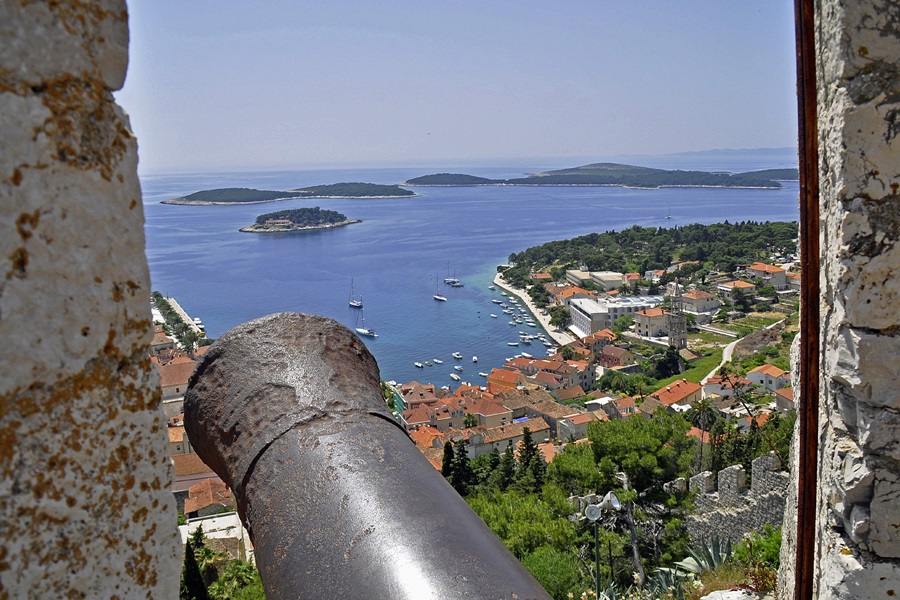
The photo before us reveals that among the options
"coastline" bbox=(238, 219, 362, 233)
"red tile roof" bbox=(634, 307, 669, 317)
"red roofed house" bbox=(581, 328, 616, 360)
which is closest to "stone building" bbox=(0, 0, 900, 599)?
"red roofed house" bbox=(581, 328, 616, 360)

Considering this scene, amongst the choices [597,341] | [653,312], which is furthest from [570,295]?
[597,341]

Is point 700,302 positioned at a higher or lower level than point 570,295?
lower

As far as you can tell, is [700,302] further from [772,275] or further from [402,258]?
[402,258]

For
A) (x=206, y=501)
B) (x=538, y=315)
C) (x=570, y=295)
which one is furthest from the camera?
(x=570, y=295)

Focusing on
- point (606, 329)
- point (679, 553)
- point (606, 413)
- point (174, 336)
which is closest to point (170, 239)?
point (174, 336)

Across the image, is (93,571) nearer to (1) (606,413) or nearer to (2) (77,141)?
(2) (77,141)

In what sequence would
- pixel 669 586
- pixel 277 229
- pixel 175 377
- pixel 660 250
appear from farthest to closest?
pixel 277 229 → pixel 660 250 → pixel 175 377 → pixel 669 586
